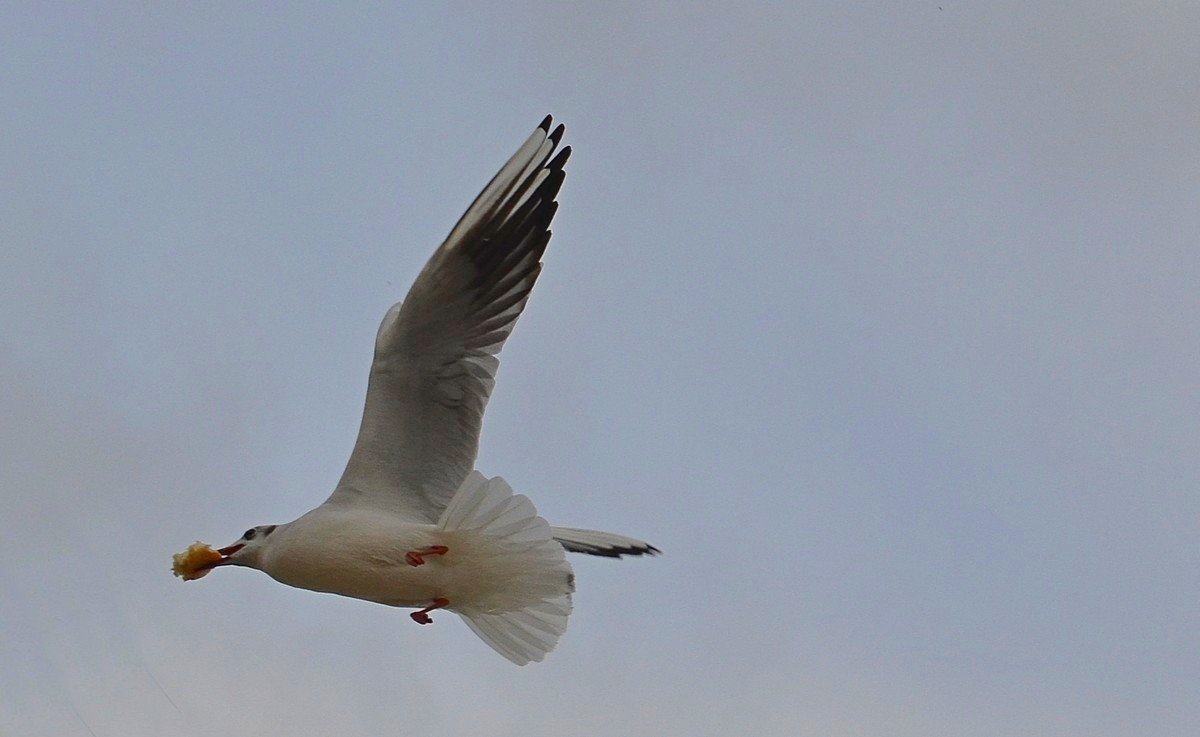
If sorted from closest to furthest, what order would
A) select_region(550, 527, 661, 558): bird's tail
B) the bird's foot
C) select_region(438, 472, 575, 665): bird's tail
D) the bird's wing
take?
select_region(438, 472, 575, 665): bird's tail, the bird's foot, the bird's wing, select_region(550, 527, 661, 558): bird's tail

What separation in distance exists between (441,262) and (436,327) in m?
0.26

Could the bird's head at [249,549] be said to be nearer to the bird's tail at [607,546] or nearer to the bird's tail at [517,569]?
the bird's tail at [517,569]

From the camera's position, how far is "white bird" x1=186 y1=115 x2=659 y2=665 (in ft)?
27.8

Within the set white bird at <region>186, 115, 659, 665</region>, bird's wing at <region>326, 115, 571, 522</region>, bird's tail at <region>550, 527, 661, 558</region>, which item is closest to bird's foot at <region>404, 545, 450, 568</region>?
white bird at <region>186, 115, 659, 665</region>

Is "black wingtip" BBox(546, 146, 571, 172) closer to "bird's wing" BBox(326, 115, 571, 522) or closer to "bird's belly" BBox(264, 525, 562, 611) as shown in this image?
"bird's wing" BBox(326, 115, 571, 522)

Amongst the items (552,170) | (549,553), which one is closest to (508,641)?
(549,553)

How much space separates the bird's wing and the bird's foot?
33 cm

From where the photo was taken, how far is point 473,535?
8461 millimetres

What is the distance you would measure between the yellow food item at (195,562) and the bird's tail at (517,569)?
1.03 m

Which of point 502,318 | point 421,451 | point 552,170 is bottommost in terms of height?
point 421,451

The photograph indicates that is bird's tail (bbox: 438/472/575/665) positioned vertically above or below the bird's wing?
below

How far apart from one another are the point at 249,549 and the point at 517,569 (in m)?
1.12

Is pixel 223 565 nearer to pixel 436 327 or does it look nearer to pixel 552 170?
pixel 436 327

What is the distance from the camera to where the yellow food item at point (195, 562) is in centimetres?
894
